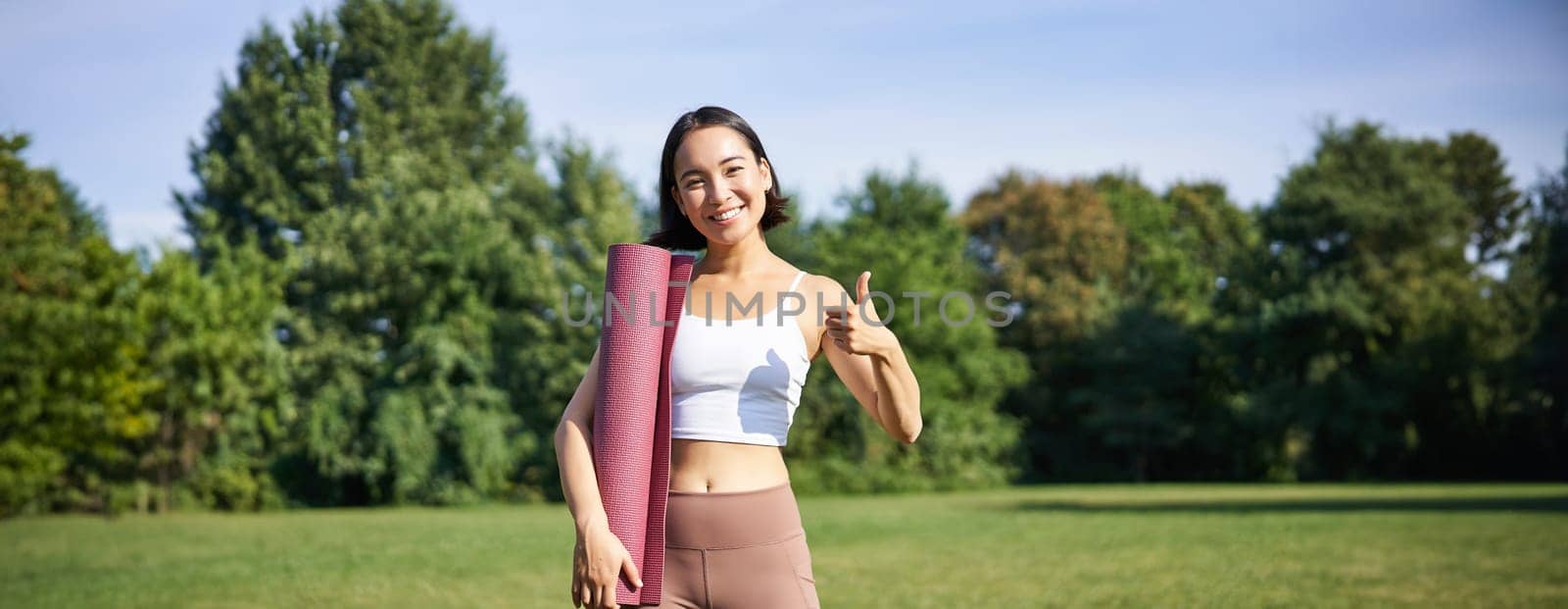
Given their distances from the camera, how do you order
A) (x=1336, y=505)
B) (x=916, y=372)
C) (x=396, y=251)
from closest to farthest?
1. (x=1336, y=505)
2. (x=396, y=251)
3. (x=916, y=372)

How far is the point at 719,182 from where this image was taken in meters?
2.96

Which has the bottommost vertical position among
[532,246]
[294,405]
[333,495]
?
[333,495]

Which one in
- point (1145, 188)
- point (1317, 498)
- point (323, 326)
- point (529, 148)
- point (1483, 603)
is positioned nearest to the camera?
point (1483, 603)

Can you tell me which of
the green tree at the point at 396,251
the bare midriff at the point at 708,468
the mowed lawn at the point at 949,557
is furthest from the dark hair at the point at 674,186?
the green tree at the point at 396,251

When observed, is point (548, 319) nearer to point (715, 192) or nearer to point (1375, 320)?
point (1375, 320)

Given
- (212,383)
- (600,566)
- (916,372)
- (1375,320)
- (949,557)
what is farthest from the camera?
(1375,320)

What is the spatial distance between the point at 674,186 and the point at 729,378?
53 cm

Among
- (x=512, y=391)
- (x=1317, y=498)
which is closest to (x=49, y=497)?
(x=512, y=391)

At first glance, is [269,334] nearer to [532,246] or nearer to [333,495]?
[333,495]

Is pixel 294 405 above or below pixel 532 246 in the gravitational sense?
below

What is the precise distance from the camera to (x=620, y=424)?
2.69 metres

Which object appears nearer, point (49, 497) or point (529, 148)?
point (49, 497)

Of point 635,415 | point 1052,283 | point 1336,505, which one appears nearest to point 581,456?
point 635,415

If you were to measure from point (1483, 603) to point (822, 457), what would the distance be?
29029 mm
